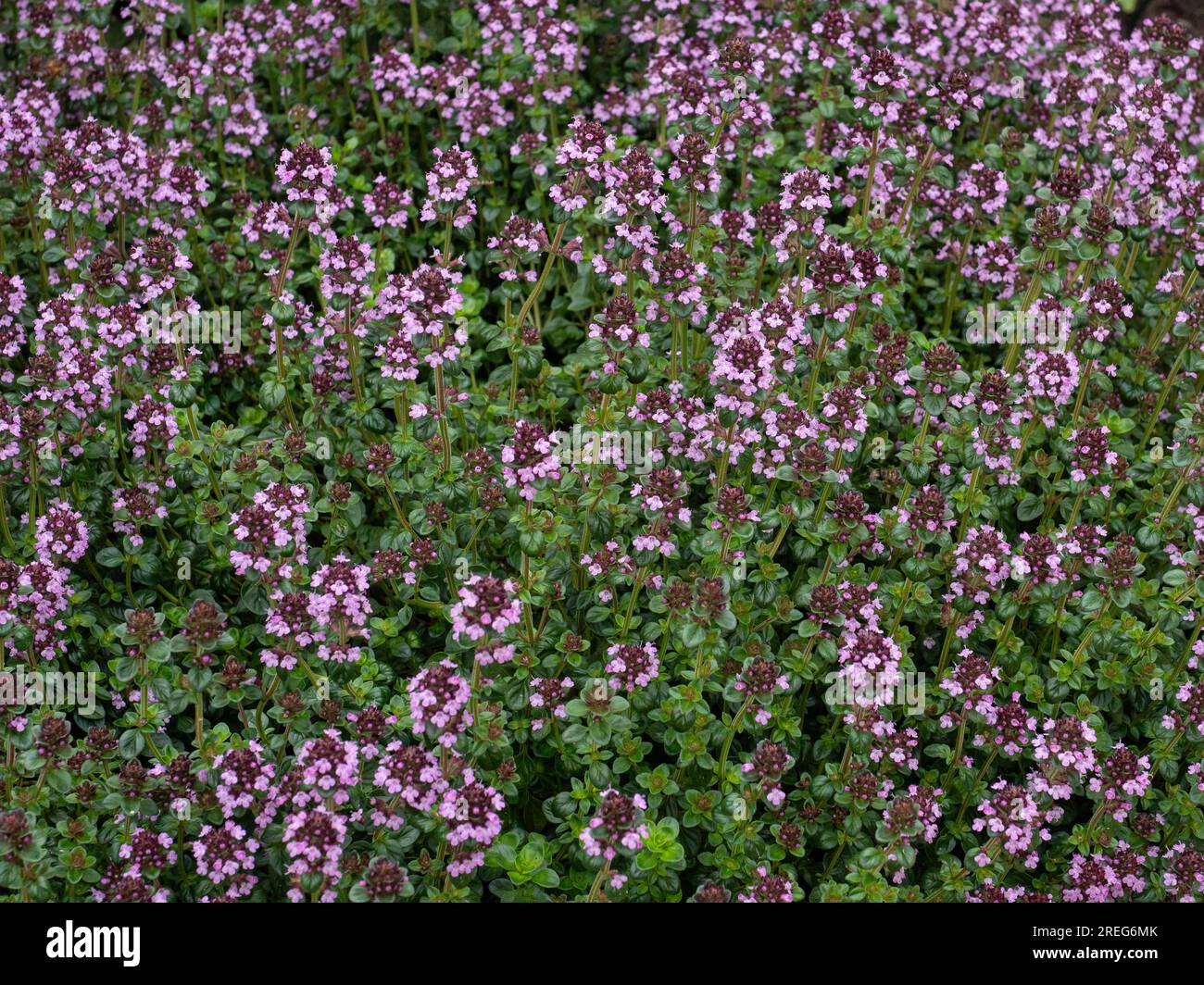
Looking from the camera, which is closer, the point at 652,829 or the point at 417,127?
the point at 652,829

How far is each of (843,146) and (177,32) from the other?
5.45 m

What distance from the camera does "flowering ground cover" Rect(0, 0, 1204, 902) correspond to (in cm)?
585

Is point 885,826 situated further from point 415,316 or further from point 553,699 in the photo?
point 415,316

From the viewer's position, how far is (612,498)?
20.9 feet

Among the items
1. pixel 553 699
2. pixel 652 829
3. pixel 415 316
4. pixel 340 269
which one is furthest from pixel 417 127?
pixel 652 829

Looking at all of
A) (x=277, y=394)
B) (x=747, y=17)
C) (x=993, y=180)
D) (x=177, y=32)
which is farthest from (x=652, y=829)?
(x=177, y=32)

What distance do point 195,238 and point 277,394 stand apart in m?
1.92

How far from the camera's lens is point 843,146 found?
8.61 metres

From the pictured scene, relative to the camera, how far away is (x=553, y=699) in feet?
19.7

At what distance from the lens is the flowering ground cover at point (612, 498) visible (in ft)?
19.2

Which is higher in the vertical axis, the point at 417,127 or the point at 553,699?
the point at 417,127
